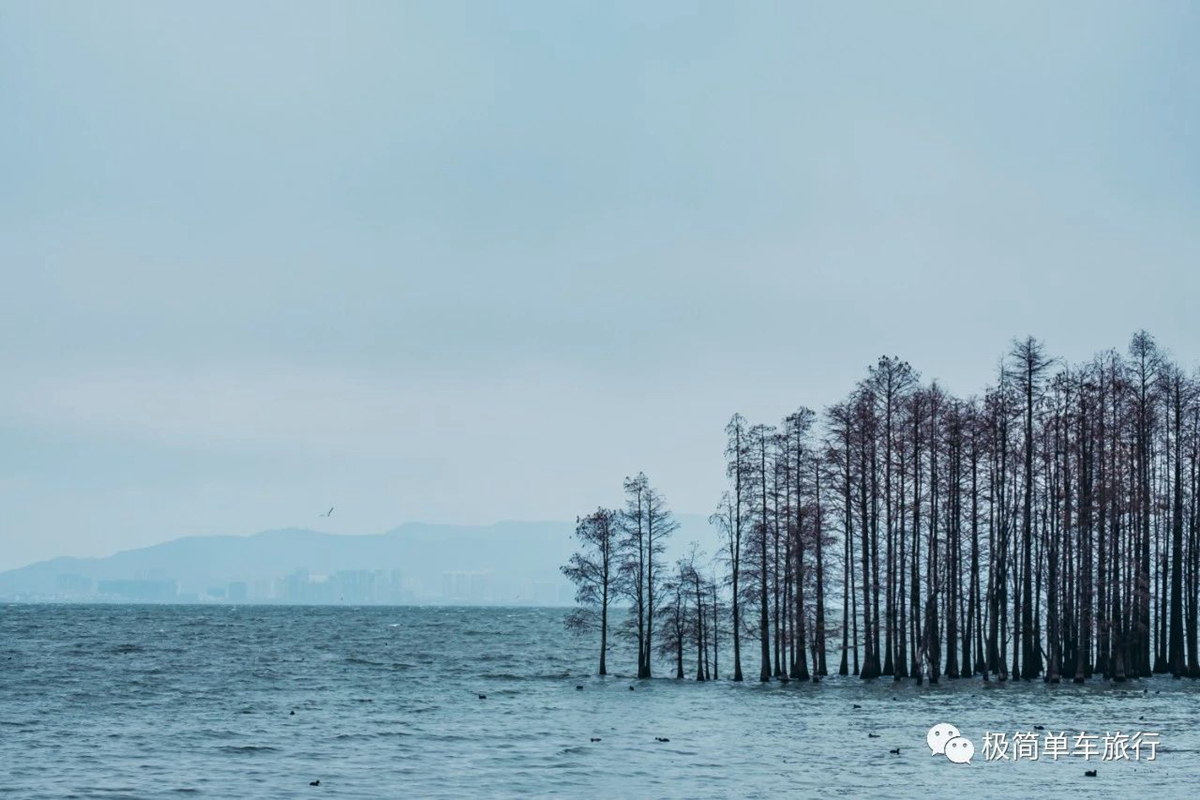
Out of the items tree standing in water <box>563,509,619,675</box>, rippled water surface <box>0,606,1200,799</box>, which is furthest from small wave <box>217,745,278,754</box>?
tree standing in water <box>563,509,619,675</box>

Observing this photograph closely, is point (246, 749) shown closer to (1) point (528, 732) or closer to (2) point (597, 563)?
(1) point (528, 732)

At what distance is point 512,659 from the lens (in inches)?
4065

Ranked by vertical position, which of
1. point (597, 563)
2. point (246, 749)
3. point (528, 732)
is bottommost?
point (528, 732)

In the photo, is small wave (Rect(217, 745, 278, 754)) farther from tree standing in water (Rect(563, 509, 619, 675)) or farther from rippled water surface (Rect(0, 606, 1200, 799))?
tree standing in water (Rect(563, 509, 619, 675))

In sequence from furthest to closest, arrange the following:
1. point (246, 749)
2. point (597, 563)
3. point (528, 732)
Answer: point (597, 563) → point (528, 732) → point (246, 749)

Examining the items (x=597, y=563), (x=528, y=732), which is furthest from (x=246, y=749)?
(x=597, y=563)

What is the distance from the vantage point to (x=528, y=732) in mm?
49625

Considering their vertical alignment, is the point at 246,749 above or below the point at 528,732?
above

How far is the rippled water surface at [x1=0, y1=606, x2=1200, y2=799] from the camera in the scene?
3531cm

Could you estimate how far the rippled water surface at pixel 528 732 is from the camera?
35312 mm

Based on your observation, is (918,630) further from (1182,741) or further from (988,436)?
(1182,741)

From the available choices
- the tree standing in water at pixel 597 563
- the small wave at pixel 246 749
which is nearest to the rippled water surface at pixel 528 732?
the small wave at pixel 246 749

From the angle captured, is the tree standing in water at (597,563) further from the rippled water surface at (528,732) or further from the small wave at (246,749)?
the small wave at (246,749)

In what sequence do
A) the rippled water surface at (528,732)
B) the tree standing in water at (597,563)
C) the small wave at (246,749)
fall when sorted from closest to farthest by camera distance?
the rippled water surface at (528,732) → the small wave at (246,749) → the tree standing in water at (597,563)
